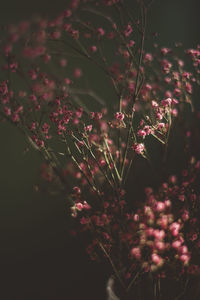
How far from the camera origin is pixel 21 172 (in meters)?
1.65

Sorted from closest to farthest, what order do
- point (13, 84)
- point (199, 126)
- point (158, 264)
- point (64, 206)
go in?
point (158, 264) < point (13, 84) < point (64, 206) < point (199, 126)

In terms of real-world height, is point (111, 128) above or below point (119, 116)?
below

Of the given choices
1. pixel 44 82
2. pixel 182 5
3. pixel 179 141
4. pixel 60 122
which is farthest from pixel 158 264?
pixel 182 5

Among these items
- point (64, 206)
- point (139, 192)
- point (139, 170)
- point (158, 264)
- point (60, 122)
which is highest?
point (60, 122)

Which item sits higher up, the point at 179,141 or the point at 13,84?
the point at 13,84

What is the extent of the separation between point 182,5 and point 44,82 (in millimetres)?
1560

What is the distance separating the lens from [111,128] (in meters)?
1.46

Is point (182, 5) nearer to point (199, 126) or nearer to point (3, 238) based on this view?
point (199, 126)

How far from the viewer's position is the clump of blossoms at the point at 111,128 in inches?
43.4

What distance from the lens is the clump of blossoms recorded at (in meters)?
1.10

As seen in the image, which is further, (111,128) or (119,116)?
(111,128)

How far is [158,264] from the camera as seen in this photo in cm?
99

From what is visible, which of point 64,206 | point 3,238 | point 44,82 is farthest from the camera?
point 64,206

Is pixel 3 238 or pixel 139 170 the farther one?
pixel 139 170
